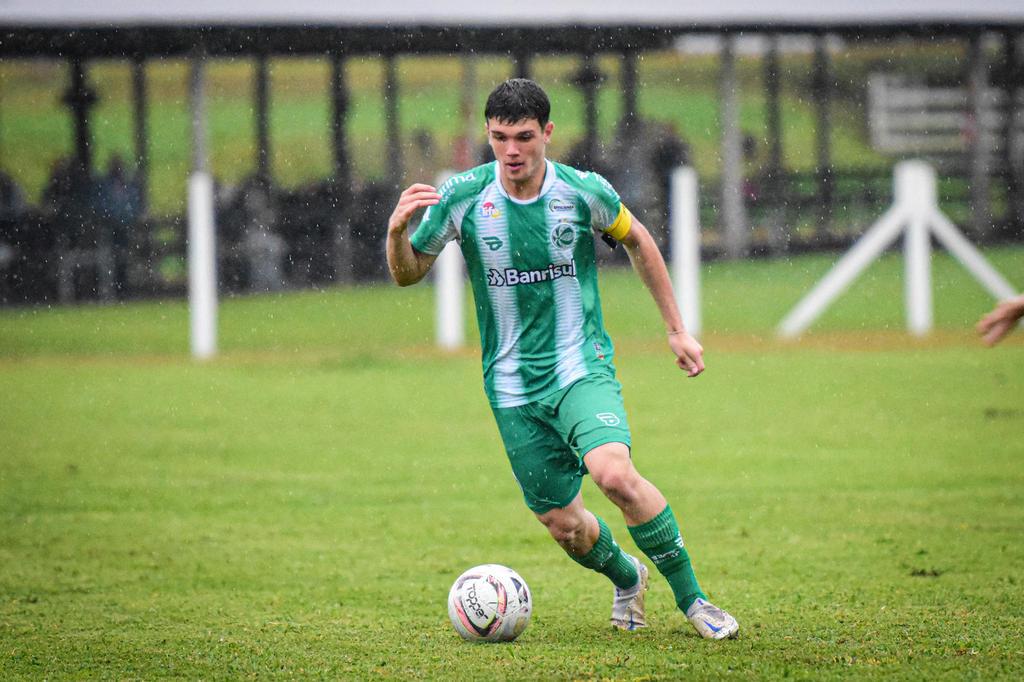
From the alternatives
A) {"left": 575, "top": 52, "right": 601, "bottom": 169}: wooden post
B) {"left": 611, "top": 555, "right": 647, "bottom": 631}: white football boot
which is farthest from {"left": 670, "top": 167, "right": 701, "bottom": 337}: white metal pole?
{"left": 611, "top": 555, "right": 647, "bottom": 631}: white football boot

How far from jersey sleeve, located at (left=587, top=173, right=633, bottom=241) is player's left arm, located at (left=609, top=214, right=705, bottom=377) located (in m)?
0.01

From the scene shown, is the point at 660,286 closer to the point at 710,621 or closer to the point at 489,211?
the point at 489,211

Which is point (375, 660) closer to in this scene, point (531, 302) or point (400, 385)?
point (531, 302)

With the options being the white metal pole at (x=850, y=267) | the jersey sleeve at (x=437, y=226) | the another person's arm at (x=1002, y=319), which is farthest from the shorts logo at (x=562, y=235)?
the white metal pole at (x=850, y=267)

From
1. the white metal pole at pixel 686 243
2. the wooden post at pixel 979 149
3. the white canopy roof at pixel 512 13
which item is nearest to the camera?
the white metal pole at pixel 686 243

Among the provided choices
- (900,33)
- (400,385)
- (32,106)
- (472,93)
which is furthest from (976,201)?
(32,106)

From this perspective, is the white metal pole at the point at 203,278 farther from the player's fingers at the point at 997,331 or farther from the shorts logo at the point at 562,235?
the player's fingers at the point at 997,331

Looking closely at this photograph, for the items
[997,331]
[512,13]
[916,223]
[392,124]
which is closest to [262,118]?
[392,124]

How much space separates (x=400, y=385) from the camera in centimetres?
1449

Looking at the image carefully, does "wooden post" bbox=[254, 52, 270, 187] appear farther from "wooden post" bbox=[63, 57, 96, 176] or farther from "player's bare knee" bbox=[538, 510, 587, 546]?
"player's bare knee" bbox=[538, 510, 587, 546]

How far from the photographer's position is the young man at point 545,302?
5797 mm

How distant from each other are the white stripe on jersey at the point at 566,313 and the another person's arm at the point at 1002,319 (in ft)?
4.88

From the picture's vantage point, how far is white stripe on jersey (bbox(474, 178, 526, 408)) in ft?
19.2

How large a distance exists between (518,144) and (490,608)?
68.2 inches
